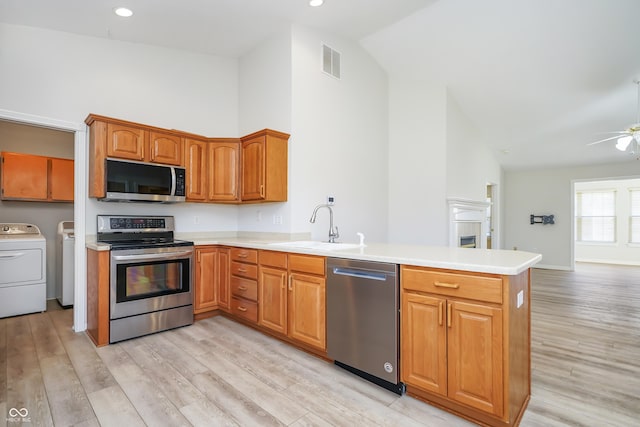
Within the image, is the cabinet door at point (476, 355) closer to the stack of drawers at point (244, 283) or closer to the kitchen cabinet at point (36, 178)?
the stack of drawers at point (244, 283)

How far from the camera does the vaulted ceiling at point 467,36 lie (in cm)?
326

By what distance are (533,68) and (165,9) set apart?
15.3 ft

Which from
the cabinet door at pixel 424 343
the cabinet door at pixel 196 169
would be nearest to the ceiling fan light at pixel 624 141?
the cabinet door at pixel 424 343

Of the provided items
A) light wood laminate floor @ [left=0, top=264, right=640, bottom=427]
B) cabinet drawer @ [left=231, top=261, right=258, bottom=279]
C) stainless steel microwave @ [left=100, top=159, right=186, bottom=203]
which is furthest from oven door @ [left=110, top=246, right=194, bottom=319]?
stainless steel microwave @ [left=100, top=159, right=186, bottom=203]

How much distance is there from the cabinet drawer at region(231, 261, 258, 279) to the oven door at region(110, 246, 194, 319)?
444 millimetres

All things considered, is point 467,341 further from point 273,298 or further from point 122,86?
point 122,86

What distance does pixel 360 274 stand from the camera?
90.7 inches

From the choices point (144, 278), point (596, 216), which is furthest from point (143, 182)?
point (596, 216)

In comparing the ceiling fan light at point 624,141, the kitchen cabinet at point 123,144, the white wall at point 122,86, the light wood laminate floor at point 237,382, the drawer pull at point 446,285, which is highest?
the white wall at point 122,86

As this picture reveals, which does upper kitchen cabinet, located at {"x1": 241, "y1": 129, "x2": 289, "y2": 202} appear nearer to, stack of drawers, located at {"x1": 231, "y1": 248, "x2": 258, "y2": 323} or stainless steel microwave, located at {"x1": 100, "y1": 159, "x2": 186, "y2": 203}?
stack of drawers, located at {"x1": 231, "y1": 248, "x2": 258, "y2": 323}

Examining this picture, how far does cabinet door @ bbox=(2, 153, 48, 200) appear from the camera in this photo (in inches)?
162

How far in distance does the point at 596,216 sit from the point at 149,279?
1194 centimetres

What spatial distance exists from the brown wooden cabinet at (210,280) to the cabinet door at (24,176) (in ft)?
8.53
